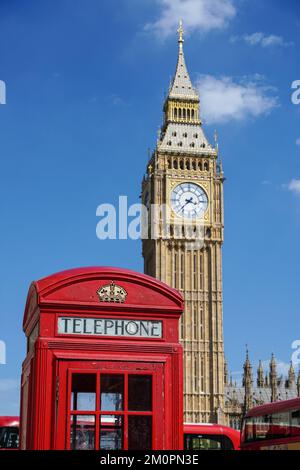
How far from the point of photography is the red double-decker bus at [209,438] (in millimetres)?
18672

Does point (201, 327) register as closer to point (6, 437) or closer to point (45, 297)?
point (6, 437)

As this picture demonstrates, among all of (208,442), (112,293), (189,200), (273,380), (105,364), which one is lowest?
(105,364)

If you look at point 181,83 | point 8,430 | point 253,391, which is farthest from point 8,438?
point 253,391

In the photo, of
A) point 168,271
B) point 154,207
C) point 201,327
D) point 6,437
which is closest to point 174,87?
point 154,207

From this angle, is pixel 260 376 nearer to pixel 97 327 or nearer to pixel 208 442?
pixel 208 442

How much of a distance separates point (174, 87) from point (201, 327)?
17063mm

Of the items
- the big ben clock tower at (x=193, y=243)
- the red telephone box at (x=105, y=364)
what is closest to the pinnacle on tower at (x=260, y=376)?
the big ben clock tower at (x=193, y=243)

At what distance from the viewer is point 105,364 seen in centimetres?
648

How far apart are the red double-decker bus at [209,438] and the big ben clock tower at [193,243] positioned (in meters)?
32.0

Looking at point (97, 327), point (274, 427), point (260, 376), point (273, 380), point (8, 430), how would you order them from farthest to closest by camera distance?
point (260, 376) → point (273, 380) → point (8, 430) → point (274, 427) → point (97, 327)

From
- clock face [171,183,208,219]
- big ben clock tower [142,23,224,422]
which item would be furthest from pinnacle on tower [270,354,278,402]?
clock face [171,183,208,219]

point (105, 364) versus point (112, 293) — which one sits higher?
point (112, 293)

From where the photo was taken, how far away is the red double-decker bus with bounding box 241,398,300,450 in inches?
547

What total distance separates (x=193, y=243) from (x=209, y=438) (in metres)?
34.2
